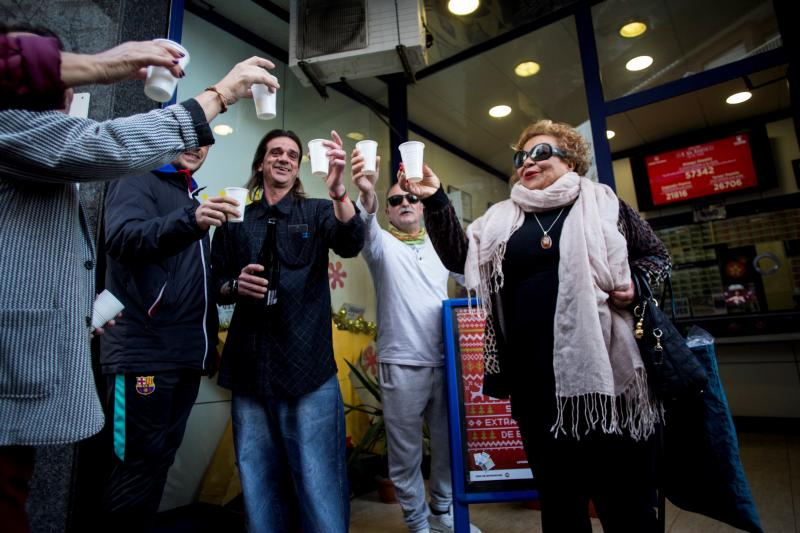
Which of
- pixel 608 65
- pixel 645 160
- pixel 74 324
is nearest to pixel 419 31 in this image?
pixel 608 65

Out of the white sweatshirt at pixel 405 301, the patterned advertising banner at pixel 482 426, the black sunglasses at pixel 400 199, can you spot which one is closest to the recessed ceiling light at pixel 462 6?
the black sunglasses at pixel 400 199

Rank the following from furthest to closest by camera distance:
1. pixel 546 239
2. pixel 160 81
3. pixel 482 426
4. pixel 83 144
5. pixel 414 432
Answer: pixel 414 432 < pixel 482 426 < pixel 546 239 < pixel 160 81 < pixel 83 144

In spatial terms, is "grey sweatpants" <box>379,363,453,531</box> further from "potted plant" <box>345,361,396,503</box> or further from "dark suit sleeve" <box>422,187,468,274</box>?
"dark suit sleeve" <box>422,187,468,274</box>

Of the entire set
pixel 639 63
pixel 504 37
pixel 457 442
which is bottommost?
pixel 457 442

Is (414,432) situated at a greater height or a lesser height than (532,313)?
lesser

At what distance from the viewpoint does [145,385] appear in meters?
1.55

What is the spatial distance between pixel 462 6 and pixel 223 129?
2.13 metres

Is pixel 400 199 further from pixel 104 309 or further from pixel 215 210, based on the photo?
pixel 104 309

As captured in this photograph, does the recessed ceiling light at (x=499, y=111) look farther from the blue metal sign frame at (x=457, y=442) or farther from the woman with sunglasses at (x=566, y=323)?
the woman with sunglasses at (x=566, y=323)

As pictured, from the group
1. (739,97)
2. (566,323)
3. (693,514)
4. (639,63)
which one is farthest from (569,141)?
(739,97)

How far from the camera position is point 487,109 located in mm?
4844

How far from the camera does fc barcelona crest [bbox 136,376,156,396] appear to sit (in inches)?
60.7

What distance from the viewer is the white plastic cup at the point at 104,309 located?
1.33 metres

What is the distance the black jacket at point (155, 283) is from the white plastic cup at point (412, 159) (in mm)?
740
